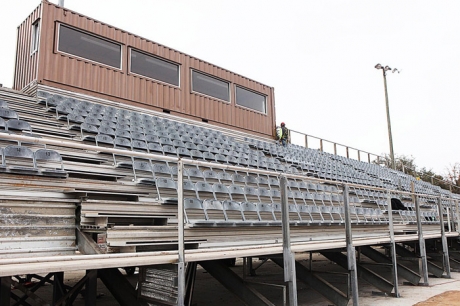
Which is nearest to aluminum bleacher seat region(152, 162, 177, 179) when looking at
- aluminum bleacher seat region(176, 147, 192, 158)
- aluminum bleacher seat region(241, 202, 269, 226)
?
aluminum bleacher seat region(241, 202, 269, 226)

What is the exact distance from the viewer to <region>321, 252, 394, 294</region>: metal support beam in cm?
662

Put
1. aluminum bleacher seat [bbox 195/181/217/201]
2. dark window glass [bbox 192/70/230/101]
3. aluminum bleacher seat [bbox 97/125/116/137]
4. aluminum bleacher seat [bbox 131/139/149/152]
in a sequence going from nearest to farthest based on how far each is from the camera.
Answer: aluminum bleacher seat [bbox 195/181/217/201], aluminum bleacher seat [bbox 131/139/149/152], aluminum bleacher seat [bbox 97/125/116/137], dark window glass [bbox 192/70/230/101]

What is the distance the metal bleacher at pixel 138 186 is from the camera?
13.3 ft

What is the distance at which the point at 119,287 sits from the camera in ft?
14.5

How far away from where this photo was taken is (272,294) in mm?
7762

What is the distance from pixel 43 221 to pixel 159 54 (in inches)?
374

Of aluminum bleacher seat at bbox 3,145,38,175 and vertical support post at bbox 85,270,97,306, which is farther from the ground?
aluminum bleacher seat at bbox 3,145,38,175

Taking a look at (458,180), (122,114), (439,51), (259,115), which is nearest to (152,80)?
(122,114)

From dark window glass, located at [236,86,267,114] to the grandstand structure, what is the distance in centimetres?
6

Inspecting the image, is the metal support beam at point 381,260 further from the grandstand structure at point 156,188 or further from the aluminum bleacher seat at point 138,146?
the aluminum bleacher seat at point 138,146

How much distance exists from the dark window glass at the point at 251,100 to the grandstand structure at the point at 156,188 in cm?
6

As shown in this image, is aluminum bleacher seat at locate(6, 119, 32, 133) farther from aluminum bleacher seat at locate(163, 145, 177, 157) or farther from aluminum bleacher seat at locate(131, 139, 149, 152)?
aluminum bleacher seat at locate(163, 145, 177, 157)

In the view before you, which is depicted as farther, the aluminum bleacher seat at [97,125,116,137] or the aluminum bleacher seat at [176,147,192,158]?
the aluminum bleacher seat at [176,147,192,158]

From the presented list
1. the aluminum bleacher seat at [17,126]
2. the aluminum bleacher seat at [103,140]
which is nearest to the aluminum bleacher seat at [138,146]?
the aluminum bleacher seat at [103,140]
